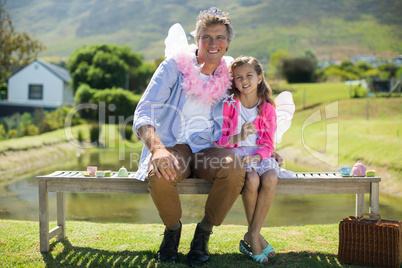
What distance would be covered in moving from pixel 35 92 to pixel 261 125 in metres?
26.3

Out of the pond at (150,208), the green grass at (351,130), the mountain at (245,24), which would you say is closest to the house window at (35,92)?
the green grass at (351,130)

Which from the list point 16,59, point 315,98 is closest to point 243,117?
point 315,98

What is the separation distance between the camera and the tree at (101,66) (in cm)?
2975

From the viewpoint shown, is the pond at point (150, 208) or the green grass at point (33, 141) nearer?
the pond at point (150, 208)

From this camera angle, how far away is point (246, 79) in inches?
128

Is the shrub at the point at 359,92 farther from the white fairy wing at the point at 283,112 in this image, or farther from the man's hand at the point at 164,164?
the man's hand at the point at 164,164

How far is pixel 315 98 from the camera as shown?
24766 millimetres

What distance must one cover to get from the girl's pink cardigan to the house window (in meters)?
25.9

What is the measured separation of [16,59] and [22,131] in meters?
22.8

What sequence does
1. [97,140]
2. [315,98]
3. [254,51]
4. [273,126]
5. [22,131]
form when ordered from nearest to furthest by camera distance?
[273,126], [22,131], [97,140], [315,98], [254,51]

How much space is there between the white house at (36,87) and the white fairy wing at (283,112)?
24749mm

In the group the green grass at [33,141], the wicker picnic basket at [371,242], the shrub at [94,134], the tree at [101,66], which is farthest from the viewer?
the tree at [101,66]

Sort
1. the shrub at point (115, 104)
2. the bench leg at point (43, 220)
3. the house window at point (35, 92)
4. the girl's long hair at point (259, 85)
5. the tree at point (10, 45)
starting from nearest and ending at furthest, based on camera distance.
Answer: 1. the bench leg at point (43, 220)
2. the girl's long hair at point (259, 85)
3. the shrub at point (115, 104)
4. the house window at point (35, 92)
5. the tree at point (10, 45)

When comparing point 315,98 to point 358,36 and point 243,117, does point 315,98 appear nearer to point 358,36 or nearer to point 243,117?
point 243,117
